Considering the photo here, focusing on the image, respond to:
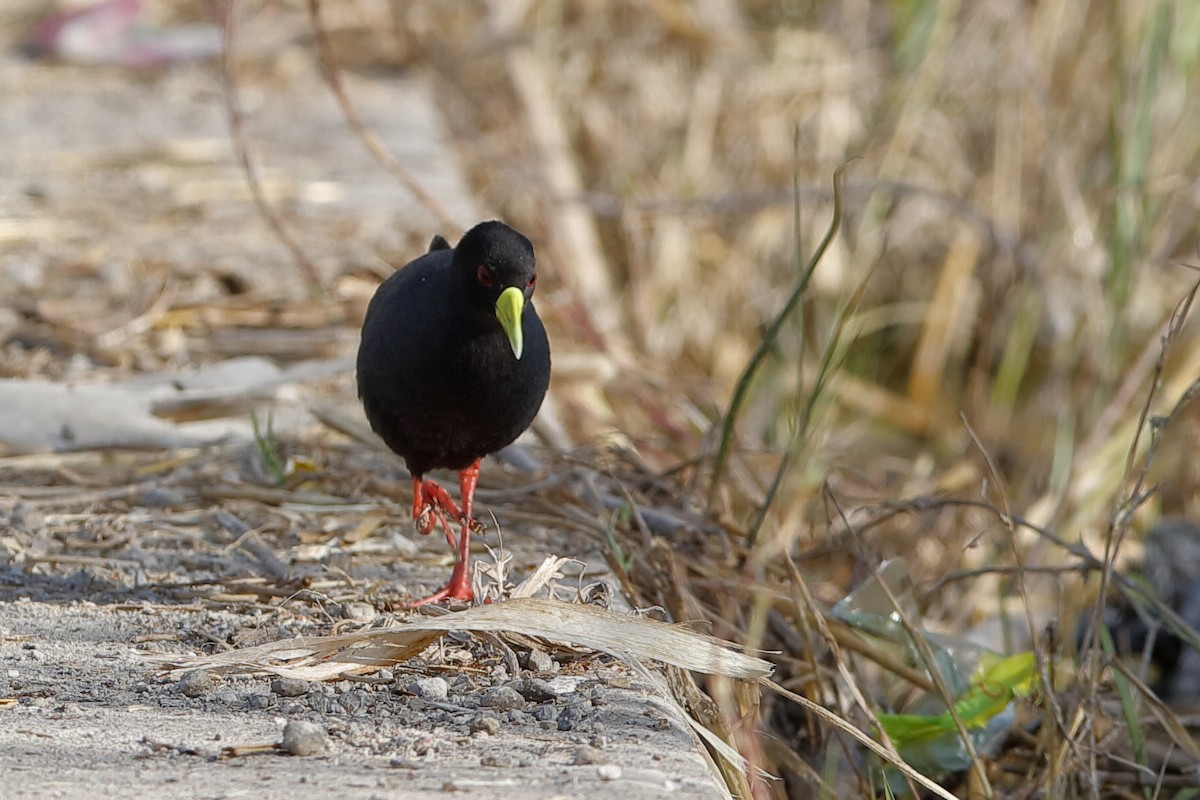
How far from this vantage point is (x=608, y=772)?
2.04 meters

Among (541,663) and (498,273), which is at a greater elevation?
(498,273)

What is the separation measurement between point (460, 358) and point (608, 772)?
96 cm

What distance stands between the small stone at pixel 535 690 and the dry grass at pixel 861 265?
30.0 inches

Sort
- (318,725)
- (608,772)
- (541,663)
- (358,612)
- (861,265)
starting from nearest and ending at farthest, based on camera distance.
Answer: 1. (608,772)
2. (318,725)
3. (541,663)
4. (358,612)
5. (861,265)

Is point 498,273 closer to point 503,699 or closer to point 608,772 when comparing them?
point 503,699

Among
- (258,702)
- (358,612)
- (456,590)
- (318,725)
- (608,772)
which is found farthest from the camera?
(456,590)

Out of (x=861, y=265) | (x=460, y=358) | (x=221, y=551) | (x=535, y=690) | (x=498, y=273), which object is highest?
(x=498, y=273)

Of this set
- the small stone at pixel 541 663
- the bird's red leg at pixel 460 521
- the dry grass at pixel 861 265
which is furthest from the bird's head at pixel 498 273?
the dry grass at pixel 861 265

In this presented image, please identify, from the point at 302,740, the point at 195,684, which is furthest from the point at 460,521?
the point at 302,740

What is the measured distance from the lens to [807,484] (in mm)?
4031

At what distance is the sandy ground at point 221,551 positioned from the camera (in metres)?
2.08

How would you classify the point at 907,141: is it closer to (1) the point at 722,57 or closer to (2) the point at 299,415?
(1) the point at 722,57

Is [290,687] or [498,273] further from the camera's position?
[498,273]

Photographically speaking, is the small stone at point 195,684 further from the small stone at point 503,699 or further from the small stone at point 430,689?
the small stone at point 503,699
